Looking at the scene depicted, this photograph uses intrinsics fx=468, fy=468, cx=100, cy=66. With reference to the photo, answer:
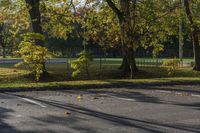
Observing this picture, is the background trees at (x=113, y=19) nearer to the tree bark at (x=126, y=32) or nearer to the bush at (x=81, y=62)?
the tree bark at (x=126, y=32)

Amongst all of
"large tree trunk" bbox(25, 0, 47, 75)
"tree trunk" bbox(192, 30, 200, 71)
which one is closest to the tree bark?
"large tree trunk" bbox(25, 0, 47, 75)

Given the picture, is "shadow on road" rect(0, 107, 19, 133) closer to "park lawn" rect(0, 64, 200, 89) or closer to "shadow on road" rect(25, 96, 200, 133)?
"shadow on road" rect(25, 96, 200, 133)

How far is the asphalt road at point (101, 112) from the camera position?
9.56m

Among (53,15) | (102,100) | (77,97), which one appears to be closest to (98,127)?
(102,100)

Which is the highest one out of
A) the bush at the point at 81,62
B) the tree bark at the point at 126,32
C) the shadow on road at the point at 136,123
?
the tree bark at the point at 126,32

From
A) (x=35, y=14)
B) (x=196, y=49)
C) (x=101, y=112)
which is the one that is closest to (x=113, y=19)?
(x=35, y=14)

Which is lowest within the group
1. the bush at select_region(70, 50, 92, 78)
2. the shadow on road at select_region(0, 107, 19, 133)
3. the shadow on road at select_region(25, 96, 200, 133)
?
the shadow on road at select_region(25, 96, 200, 133)

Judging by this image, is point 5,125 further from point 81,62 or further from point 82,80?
point 81,62

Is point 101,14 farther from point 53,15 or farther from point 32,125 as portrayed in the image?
point 32,125

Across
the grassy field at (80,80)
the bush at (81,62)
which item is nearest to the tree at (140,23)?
the grassy field at (80,80)

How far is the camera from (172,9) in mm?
31375

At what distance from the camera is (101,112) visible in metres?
11.7

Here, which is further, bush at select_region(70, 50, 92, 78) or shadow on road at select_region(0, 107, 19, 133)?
bush at select_region(70, 50, 92, 78)

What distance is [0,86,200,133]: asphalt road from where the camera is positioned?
956cm
